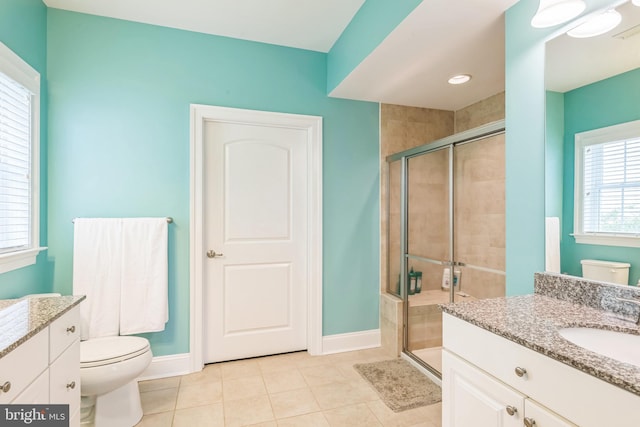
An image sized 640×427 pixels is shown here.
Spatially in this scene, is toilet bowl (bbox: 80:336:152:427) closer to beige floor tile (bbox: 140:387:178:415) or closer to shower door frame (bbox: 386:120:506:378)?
beige floor tile (bbox: 140:387:178:415)

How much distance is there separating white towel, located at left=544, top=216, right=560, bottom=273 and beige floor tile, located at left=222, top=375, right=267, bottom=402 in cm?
184

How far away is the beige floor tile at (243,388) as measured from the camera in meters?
2.14

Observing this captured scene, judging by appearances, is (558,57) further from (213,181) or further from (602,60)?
(213,181)

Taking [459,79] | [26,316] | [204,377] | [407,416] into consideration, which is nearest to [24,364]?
[26,316]

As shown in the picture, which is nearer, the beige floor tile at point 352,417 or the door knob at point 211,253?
the beige floor tile at point 352,417

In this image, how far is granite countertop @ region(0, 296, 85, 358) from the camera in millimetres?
1030

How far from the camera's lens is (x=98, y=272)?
2191 millimetres

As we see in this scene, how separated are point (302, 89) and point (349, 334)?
7.07 feet

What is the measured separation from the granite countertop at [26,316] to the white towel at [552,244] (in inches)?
77.3

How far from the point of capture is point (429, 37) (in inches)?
71.8

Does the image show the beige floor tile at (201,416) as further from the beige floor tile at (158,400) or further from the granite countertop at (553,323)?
the granite countertop at (553,323)

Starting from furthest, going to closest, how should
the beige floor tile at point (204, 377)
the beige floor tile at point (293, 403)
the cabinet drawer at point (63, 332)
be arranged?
1. the beige floor tile at point (204, 377)
2. the beige floor tile at point (293, 403)
3. the cabinet drawer at point (63, 332)

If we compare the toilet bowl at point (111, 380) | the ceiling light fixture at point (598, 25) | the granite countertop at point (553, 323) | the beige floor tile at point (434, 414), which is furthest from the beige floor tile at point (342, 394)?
the ceiling light fixture at point (598, 25)

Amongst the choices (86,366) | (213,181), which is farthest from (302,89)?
(86,366)
